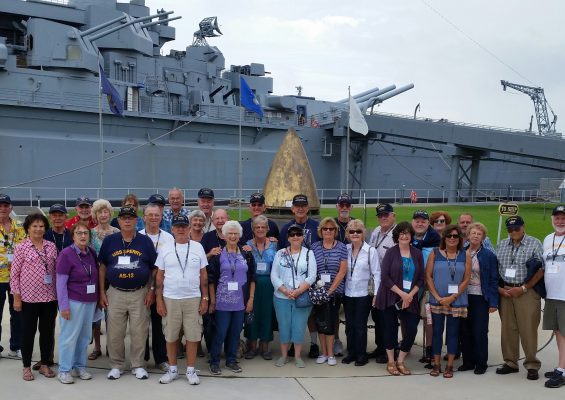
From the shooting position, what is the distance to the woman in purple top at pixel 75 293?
199 inches

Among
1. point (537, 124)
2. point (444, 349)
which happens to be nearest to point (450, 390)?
point (444, 349)

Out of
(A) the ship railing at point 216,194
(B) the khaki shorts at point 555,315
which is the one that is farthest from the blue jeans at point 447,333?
(A) the ship railing at point 216,194

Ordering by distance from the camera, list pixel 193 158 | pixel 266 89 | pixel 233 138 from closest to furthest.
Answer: pixel 193 158, pixel 233 138, pixel 266 89

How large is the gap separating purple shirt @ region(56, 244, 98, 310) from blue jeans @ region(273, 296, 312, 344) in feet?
5.87

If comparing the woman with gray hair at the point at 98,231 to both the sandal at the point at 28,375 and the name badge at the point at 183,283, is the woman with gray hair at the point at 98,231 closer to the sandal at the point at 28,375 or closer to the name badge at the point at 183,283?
the sandal at the point at 28,375

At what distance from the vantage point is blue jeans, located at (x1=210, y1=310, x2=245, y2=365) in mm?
5504

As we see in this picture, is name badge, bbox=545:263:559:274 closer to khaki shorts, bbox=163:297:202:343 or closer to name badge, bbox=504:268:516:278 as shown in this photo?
name badge, bbox=504:268:516:278

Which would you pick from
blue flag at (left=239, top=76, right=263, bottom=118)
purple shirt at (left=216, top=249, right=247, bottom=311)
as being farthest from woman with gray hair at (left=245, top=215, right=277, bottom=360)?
blue flag at (left=239, top=76, right=263, bottom=118)

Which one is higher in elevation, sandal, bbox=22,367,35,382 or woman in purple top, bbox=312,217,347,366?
woman in purple top, bbox=312,217,347,366

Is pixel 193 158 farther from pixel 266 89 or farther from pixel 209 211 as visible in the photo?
pixel 209 211

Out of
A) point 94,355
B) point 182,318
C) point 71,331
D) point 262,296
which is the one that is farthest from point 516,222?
point 94,355

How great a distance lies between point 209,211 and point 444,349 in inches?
122

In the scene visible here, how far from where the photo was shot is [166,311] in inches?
205

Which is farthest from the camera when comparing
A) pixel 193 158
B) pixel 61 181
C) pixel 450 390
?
pixel 193 158
